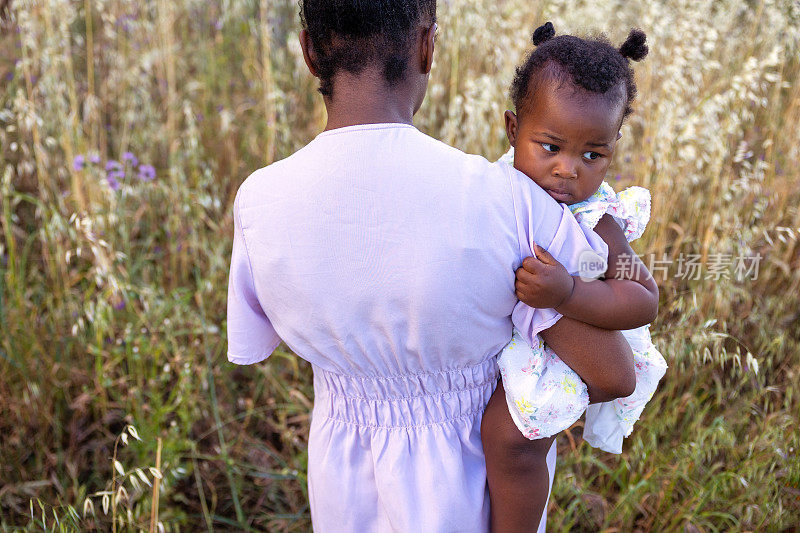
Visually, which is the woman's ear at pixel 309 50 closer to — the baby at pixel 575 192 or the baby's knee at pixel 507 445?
the baby at pixel 575 192

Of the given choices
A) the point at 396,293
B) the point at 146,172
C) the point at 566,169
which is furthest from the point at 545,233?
the point at 146,172

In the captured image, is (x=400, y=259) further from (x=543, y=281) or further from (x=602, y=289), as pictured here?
(x=602, y=289)

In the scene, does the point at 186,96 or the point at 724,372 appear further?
the point at 186,96

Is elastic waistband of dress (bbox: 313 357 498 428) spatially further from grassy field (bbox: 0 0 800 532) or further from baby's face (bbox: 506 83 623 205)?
grassy field (bbox: 0 0 800 532)

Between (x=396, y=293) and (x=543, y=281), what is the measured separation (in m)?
0.22

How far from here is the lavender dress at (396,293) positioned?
3.23ft

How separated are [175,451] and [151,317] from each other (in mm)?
487

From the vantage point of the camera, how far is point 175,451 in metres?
1.96

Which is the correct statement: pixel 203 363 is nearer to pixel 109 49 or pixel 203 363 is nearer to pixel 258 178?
pixel 258 178

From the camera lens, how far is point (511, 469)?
118cm

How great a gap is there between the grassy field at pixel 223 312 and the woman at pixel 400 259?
0.64m

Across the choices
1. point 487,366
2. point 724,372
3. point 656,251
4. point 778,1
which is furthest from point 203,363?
point 778,1

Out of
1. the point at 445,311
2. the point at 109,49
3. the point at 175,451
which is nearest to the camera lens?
the point at 445,311

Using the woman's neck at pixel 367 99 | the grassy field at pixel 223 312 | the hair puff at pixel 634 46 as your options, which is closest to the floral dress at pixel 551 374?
the hair puff at pixel 634 46
